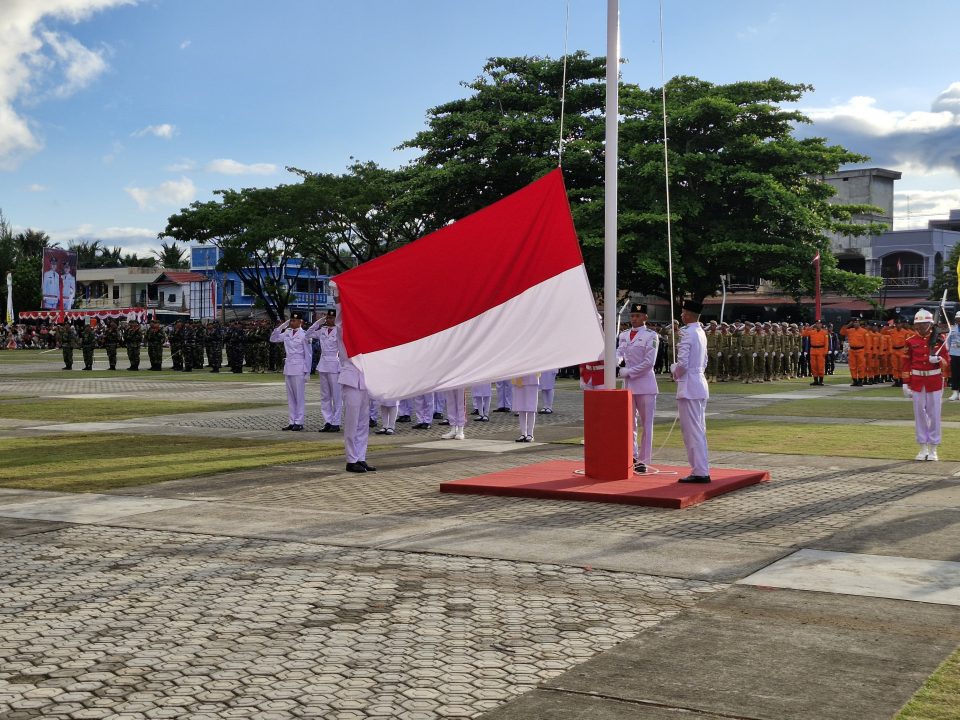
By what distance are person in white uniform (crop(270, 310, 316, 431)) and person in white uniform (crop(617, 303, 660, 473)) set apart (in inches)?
258

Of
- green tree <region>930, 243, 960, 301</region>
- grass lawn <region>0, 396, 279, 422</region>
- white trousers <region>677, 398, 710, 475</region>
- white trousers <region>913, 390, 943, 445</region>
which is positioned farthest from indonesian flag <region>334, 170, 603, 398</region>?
green tree <region>930, 243, 960, 301</region>

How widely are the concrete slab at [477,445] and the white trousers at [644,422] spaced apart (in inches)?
92.9

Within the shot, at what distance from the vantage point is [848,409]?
72.0 feet

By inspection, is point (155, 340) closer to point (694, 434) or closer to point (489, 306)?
point (489, 306)

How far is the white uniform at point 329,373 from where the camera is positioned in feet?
55.8

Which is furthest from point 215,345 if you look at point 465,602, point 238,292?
point 238,292

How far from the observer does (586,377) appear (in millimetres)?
14500

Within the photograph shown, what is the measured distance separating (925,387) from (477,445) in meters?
5.81

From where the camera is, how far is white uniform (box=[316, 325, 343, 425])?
17.0m

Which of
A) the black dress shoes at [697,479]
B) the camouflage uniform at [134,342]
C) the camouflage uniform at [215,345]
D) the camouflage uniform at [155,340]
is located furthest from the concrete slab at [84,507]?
the camouflage uniform at [134,342]

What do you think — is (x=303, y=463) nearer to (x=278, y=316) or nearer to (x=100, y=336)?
(x=100, y=336)

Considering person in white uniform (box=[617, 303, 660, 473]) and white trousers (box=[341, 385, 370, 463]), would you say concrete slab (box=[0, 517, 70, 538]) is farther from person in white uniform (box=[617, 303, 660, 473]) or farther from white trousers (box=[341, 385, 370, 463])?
person in white uniform (box=[617, 303, 660, 473])

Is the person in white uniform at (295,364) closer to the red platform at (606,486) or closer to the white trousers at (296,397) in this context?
the white trousers at (296,397)

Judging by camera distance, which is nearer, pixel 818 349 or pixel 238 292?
pixel 818 349
